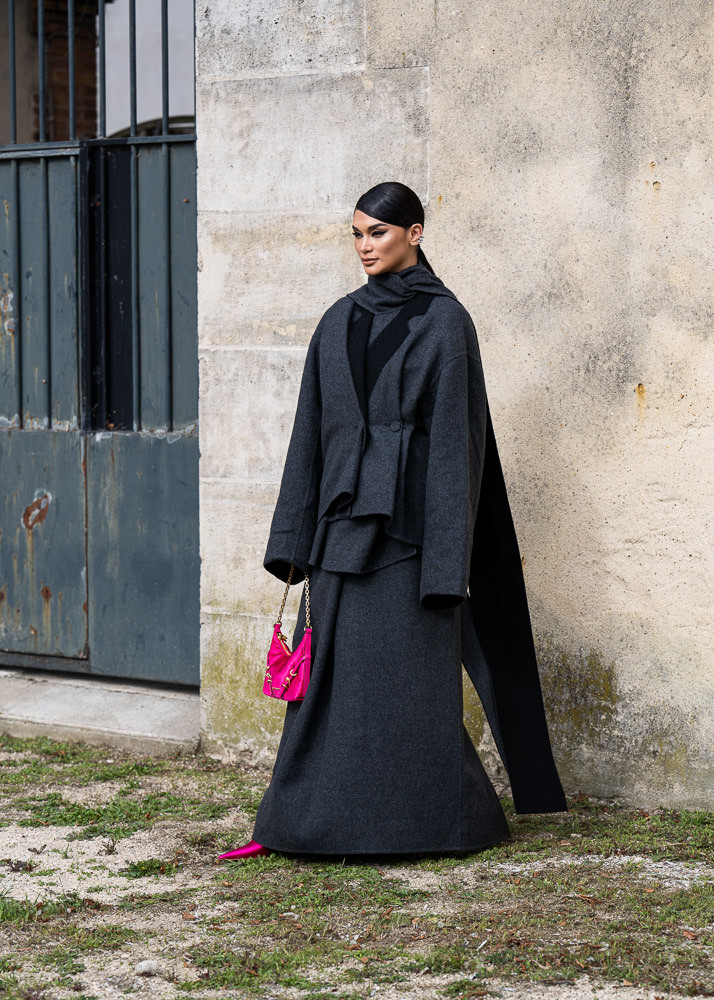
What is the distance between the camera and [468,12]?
4320mm

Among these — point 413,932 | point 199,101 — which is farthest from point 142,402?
point 413,932

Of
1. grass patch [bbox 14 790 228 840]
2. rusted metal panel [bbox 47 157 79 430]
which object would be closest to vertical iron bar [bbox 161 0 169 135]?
rusted metal panel [bbox 47 157 79 430]

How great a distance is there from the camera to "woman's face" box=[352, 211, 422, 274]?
12.3ft

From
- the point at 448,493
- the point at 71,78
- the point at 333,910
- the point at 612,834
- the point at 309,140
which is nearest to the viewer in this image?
the point at 333,910

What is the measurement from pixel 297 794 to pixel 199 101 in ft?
8.42

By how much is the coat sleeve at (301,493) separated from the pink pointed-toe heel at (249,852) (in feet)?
2.70

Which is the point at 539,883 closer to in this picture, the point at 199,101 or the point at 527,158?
the point at 527,158

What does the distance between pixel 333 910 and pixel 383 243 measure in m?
1.86

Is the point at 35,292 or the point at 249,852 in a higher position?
the point at 35,292

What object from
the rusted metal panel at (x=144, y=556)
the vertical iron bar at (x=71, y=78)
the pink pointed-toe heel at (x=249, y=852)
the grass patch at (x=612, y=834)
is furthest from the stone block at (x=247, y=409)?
the grass patch at (x=612, y=834)

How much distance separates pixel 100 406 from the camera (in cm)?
550

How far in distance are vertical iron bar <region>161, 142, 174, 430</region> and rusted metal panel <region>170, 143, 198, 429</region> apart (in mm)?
12

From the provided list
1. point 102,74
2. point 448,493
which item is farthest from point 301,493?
point 102,74

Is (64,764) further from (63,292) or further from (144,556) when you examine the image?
(63,292)
